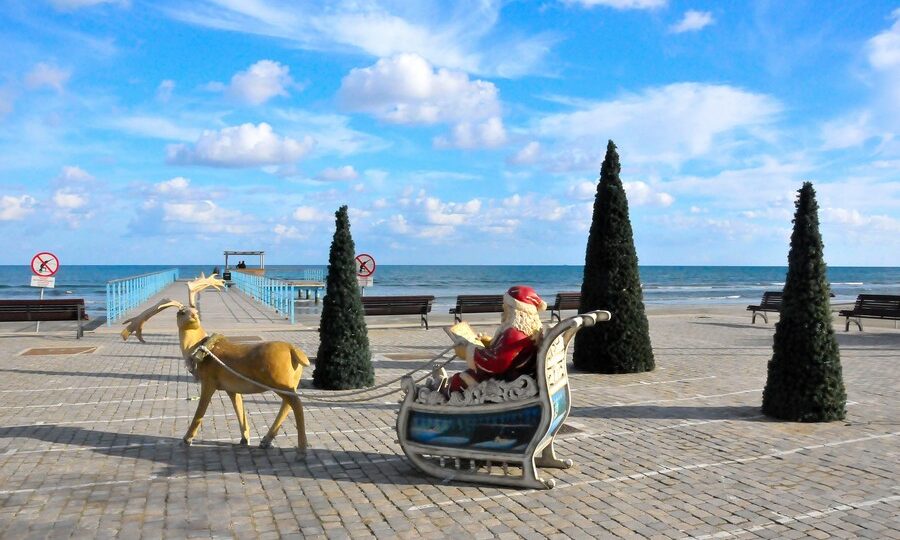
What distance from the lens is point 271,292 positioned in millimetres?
25141

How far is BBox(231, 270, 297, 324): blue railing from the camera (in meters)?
21.2

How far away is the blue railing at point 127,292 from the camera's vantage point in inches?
755

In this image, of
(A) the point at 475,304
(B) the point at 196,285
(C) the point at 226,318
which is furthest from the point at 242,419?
(C) the point at 226,318

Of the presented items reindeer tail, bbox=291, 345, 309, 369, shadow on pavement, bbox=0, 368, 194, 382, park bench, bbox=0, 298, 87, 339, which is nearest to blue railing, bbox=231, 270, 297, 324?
park bench, bbox=0, 298, 87, 339

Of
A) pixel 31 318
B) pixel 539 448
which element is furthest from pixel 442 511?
pixel 31 318

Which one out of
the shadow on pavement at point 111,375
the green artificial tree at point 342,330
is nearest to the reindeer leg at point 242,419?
the green artificial tree at point 342,330

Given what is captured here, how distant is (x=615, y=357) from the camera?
37.5 feet

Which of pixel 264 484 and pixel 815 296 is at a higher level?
pixel 815 296

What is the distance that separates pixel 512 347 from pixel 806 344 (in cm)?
427

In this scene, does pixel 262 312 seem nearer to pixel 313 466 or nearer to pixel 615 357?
pixel 615 357

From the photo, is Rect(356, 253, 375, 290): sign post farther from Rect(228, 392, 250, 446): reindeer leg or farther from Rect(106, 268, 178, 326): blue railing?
Rect(228, 392, 250, 446): reindeer leg

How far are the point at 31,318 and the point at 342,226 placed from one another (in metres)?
9.91

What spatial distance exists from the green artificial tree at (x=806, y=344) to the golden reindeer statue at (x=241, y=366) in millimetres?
5384

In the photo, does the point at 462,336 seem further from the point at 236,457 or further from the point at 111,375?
the point at 111,375
